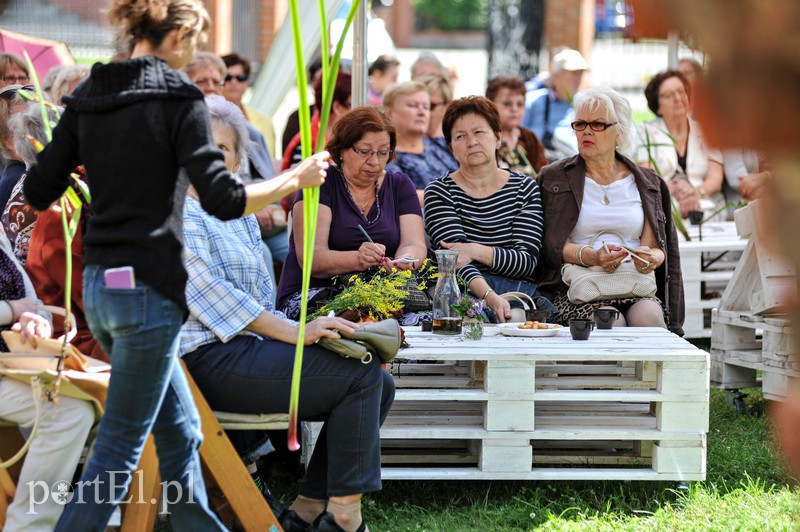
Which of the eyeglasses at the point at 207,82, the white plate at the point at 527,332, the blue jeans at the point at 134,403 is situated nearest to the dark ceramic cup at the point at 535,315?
the white plate at the point at 527,332

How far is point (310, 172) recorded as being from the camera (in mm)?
2441

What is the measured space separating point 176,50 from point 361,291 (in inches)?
57.0

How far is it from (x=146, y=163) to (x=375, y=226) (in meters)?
2.10

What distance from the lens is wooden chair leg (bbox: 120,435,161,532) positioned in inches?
112

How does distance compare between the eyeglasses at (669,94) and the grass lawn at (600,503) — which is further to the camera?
the eyeglasses at (669,94)

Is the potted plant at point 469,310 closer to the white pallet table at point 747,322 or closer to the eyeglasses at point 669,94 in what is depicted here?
the white pallet table at point 747,322

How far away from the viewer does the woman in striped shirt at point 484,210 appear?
4477 millimetres

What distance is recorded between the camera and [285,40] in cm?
756

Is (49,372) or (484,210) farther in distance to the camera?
(484,210)

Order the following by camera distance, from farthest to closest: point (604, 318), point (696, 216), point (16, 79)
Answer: point (696, 216)
point (16, 79)
point (604, 318)

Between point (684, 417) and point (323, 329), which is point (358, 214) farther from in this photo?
point (684, 417)

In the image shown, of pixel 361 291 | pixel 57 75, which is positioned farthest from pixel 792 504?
pixel 57 75

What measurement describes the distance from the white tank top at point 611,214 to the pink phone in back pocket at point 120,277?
272cm

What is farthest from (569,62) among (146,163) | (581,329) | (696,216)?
(146,163)
